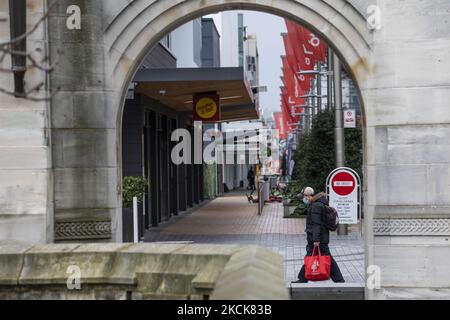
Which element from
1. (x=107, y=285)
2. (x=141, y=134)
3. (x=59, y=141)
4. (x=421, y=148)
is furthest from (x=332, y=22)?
(x=141, y=134)

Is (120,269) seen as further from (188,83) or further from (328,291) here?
(188,83)

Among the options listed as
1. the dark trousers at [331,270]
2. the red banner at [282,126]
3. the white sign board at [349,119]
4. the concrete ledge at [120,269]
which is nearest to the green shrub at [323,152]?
the white sign board at [349,119]

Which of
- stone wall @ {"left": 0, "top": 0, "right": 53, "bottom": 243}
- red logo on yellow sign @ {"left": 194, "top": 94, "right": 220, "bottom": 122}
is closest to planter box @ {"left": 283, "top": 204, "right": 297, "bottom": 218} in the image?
red logo on yellow sign @ {"left": 194, "top": 94, "right": 220, "bottom": 122}

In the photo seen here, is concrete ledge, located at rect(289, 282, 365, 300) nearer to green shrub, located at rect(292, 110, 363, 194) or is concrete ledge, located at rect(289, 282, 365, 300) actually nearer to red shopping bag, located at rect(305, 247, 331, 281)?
red shopping bag, located at rect(305, 247, 331, 281)

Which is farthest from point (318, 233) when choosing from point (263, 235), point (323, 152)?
point (323, 152)

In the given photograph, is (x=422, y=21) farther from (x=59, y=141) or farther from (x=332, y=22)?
(x=59, y=141)

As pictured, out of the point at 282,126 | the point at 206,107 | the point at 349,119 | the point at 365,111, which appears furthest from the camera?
the point at 282,126

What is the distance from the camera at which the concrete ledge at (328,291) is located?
395 inches

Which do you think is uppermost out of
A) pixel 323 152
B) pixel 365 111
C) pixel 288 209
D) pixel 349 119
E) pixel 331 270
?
pixel 349 119

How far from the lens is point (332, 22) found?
921 cm

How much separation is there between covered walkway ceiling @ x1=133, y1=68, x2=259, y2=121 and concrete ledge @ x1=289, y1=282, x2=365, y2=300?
8463mm

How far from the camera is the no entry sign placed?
573 inches

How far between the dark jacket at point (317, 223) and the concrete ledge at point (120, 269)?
5.63 m

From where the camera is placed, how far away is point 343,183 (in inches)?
576
